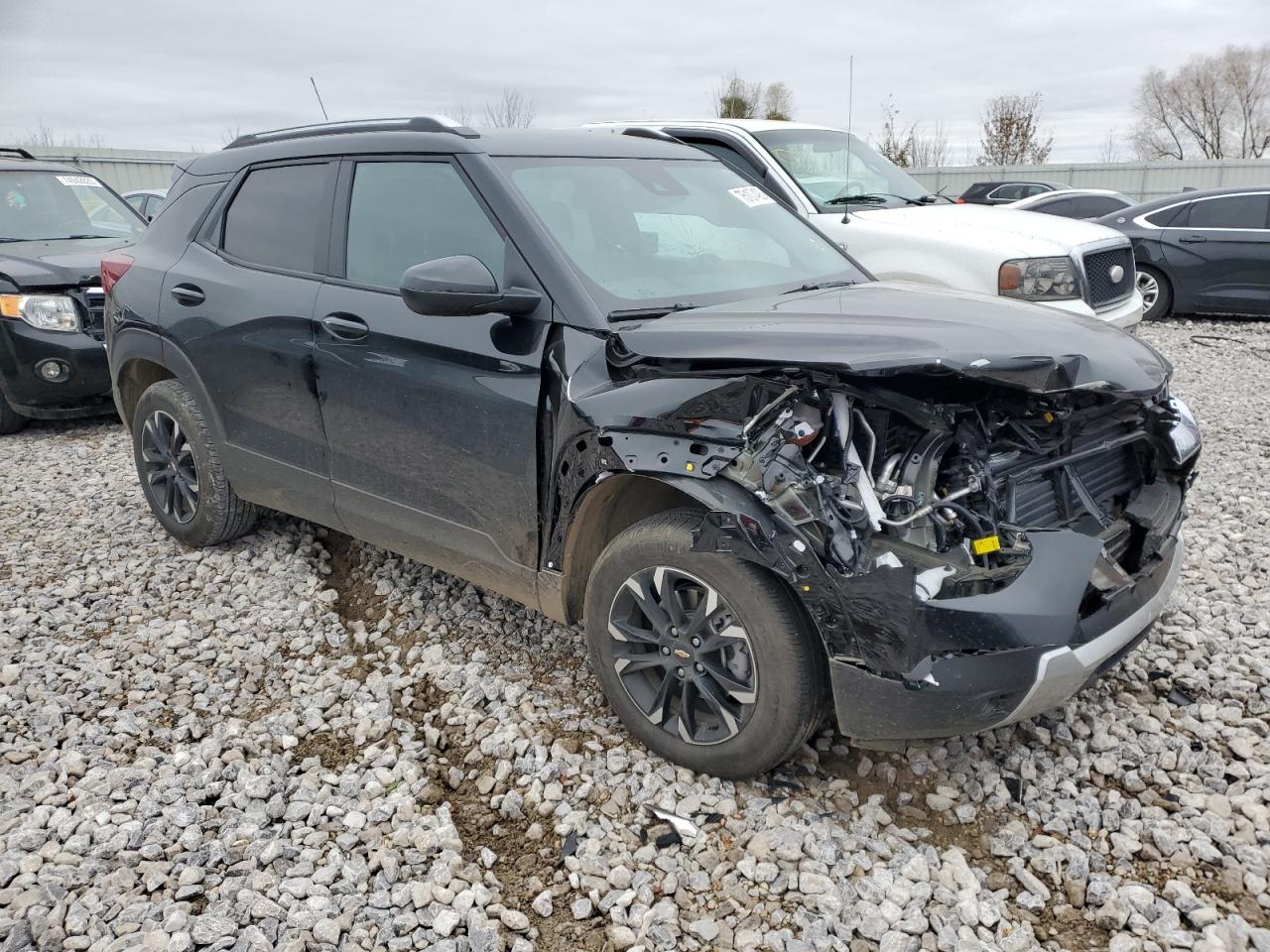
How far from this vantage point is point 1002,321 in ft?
9.12

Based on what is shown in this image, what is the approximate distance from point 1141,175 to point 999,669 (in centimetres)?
3261

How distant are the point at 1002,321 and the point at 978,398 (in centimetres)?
28

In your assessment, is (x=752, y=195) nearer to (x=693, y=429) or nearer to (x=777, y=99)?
(x=693, y=429)

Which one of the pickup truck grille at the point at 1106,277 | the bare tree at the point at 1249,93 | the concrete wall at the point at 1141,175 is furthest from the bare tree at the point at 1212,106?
the pickup truck grille at the point at 1106,277

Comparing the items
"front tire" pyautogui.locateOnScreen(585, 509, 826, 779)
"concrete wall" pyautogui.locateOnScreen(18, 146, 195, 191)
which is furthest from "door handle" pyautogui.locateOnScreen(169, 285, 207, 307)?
"concrete wall" pyautogui.locateOnScreen(18, 146, 195, 191)

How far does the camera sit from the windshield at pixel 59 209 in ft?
25.9

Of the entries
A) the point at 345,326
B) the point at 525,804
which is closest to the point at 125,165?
the point at 345,326

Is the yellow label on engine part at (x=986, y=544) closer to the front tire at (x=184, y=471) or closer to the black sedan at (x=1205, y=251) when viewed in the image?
the front tire at (x=184, y=471)

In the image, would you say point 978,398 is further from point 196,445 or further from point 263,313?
point 196,445

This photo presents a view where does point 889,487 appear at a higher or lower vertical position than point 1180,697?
higher

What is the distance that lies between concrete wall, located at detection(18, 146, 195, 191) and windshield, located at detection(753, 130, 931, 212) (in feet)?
72.5

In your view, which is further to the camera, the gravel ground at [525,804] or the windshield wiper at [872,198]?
the windshield wiper at [872,198]

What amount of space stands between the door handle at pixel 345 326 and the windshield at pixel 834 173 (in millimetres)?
4282

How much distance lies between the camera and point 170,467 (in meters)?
4.76
